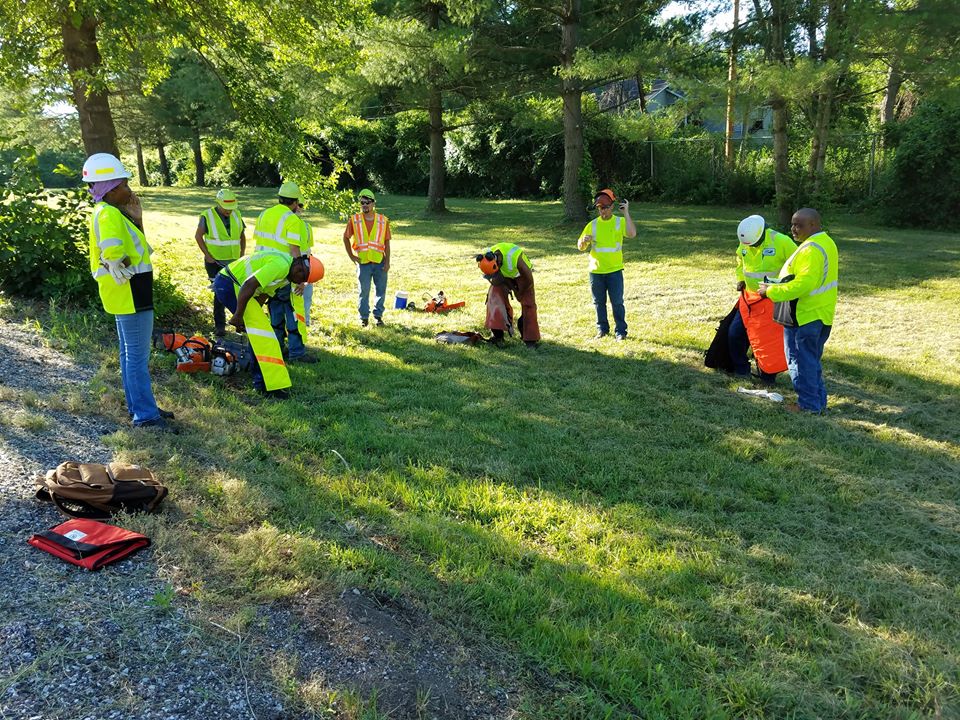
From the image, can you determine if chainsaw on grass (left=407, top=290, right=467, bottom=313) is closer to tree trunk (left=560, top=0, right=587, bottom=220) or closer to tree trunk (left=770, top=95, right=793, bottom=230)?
tree trunk (left=560, top=0, right=587, bottom=220)

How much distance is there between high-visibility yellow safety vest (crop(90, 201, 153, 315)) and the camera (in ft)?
16.2

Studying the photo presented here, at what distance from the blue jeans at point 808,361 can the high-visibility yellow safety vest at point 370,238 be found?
197 inches

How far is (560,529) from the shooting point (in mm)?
4410

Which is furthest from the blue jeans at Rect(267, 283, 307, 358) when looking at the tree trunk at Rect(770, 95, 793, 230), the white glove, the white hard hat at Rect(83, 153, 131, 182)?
the tree trunk at Rect(770, 95, 793, 230)

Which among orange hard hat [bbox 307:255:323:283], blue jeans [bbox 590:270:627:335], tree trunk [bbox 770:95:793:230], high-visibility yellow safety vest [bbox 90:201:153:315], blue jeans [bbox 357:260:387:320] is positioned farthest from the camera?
tree trunk [bbox 770:95:793:230]

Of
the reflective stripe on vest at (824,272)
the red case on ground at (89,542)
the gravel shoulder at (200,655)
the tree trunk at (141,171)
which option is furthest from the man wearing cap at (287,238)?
the tree trunk at (141,171)

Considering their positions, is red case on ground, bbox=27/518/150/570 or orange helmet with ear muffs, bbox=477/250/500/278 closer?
red case on ground, bbox=27/518/150/570

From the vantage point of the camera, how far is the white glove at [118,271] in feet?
16.4

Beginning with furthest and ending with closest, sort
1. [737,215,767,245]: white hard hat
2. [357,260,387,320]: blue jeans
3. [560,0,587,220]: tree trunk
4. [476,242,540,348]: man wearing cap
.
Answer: [560,0,587,220]: tree trunk < [357,260,387,320]: blue jeans < [476,242,540,348]: man wearing cap < [737,215,767,245]: white hard hat

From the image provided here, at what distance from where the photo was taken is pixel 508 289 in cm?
881

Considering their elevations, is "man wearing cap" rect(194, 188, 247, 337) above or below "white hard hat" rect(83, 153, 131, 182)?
below

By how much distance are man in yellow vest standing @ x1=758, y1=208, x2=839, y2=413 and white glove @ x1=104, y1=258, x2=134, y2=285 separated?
5.35 meters

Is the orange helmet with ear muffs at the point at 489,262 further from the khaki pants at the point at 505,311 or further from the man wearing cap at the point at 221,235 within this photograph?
the man wearing cap at the point at 221,235

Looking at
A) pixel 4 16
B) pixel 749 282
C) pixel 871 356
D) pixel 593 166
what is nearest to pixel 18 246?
pixel 4 16
